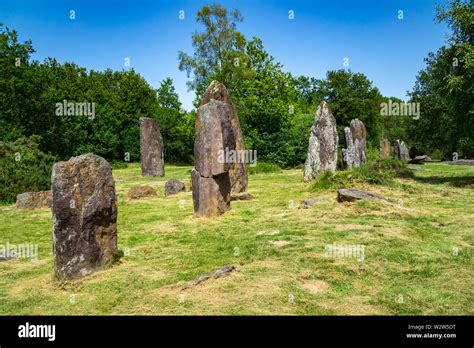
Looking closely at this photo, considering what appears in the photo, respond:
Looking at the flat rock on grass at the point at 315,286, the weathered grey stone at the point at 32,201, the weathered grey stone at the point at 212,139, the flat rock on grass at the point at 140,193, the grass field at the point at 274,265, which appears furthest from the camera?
the flat rock on grass at the point at 140,193

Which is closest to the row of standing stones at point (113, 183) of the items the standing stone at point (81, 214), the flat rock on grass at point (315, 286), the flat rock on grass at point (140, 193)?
the standing stone at point (81, 214)

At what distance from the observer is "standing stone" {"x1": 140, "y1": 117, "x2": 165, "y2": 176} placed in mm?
25109

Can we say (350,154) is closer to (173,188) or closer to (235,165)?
(235,165)

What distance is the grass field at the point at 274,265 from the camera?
573 centimetres

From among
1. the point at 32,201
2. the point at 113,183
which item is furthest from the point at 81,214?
the point at 32,201

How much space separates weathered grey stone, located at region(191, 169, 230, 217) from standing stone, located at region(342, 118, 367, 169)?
12.9 meters

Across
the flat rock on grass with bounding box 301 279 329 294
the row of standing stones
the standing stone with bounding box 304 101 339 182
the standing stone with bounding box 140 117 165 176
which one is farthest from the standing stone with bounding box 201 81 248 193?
the flat rock on grass with bounding box 301 279 329 294

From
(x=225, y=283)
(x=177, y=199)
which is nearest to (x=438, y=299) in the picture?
(x=225, y=283)

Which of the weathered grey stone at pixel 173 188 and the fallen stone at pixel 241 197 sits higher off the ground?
the weathered grey stone at pixel 173 188

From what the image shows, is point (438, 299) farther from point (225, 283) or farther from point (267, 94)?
point (267, 94)

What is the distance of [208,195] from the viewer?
11.6 meters

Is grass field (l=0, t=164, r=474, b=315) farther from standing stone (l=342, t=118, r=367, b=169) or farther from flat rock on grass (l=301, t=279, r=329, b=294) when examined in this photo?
standing stone (l=342, t=118, r=367, b=169)

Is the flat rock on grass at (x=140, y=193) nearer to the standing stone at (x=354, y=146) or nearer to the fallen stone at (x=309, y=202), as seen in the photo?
the fallen stone at (x=309, y=202)

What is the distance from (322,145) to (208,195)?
957cm
